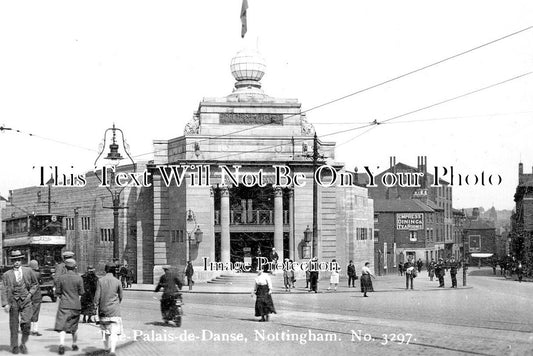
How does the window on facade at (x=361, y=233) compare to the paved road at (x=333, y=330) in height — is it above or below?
above

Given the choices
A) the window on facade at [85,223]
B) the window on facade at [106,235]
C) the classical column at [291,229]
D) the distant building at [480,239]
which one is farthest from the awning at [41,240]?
the distant building at [480,239]

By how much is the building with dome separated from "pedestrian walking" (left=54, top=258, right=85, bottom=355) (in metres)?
26.5

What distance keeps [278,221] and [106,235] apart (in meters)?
16.3

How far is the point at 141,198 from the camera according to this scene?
47125mm

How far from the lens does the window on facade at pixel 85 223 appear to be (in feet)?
180

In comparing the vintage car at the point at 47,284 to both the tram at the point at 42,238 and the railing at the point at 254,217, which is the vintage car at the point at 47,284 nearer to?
the tram at the point at 42,238

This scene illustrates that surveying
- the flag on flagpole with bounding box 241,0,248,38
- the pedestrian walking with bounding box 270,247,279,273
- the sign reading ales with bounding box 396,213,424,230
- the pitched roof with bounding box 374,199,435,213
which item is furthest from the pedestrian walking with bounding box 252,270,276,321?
the sign reading ales with bounding box 396,213,424,230

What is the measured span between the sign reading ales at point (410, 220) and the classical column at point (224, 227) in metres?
43.6

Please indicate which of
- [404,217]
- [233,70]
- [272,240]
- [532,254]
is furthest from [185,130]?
[404,217]

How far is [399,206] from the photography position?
270 feet

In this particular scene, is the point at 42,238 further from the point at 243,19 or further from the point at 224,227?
the point at 243,19

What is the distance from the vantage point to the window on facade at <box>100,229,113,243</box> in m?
51.8

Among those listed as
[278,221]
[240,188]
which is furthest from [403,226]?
[278,221]

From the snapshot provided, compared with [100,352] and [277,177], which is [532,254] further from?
[100,352]
